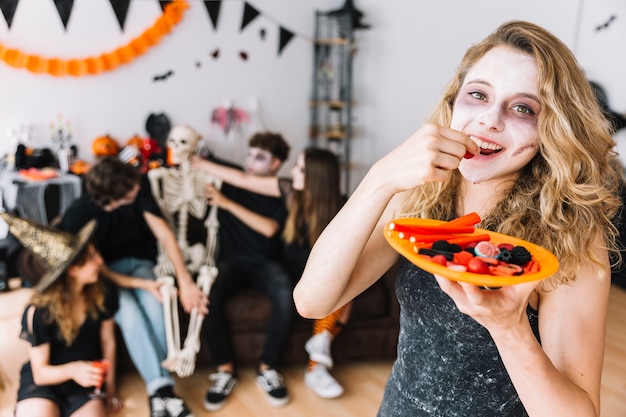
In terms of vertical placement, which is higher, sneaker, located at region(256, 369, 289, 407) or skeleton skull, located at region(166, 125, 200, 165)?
skeleton skull, located at region(166, 125, 200, 165)

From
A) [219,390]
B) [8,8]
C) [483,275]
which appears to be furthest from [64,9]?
[483,275]

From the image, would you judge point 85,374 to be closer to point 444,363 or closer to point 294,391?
point 294,391

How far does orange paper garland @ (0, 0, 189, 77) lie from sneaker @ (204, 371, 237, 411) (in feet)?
8.08

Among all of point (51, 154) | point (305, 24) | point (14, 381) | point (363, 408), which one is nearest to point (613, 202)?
point (363, 408)

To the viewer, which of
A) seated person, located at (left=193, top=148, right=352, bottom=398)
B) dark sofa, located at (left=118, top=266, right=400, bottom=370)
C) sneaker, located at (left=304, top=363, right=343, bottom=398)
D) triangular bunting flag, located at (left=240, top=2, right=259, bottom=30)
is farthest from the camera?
triangular bunting flag, located at (left=240, top=2, right=259, bottom=30)

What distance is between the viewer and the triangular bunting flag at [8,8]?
3.46 meters

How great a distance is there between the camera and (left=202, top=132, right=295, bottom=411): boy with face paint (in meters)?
2.39

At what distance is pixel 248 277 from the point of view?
261 cm

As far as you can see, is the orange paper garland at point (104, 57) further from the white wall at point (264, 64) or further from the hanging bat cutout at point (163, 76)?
the hanging bat cutout at point (163, 76)

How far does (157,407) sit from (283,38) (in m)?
3.24

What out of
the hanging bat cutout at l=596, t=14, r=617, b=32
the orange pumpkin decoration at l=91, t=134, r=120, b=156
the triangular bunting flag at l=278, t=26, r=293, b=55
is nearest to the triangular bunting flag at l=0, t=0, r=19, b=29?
the orange pumpkin decoration at l=91, t=134, r=120, b=156

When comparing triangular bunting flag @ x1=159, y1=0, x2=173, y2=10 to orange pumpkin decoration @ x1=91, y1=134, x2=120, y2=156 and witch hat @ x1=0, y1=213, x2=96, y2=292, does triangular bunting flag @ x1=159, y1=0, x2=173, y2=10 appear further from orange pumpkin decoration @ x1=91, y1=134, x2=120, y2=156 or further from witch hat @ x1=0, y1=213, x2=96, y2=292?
witch hat @ x1=0, y1=213, x2=96, y2=292

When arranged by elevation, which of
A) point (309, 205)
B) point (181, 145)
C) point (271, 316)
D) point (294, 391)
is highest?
point (181, 145)

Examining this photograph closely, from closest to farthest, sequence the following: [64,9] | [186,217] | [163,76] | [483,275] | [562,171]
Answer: [483,275]
[562,171]
[186,217]
[64,9]
[163,76]
